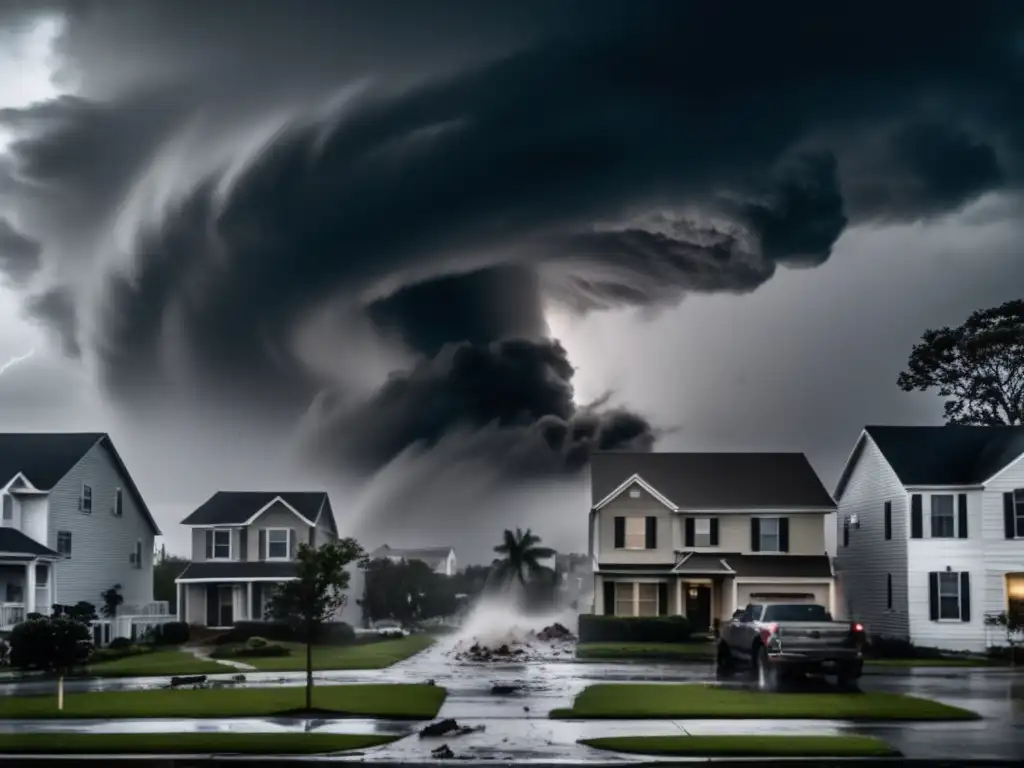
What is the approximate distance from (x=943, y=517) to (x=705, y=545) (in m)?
12.1

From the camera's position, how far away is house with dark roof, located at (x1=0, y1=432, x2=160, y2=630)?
55.9 metres

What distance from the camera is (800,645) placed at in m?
32.3

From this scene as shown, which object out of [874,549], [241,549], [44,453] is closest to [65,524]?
[44,453]

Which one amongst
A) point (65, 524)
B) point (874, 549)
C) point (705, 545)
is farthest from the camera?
point (705, 545)

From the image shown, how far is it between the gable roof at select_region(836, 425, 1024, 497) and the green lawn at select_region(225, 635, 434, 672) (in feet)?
67.9

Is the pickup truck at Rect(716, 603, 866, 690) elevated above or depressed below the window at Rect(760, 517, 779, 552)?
below

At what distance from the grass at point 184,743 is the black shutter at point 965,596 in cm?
3525

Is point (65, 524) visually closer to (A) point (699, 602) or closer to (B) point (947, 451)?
(A) point (699, 602)

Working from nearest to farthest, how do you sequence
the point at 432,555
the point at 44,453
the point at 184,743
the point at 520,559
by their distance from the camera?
the point at 184,743
the point at 44,453
the point at 520,559
the point at 432,555

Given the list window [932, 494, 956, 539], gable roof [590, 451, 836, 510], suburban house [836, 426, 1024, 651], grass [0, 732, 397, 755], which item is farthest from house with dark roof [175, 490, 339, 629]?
grass [0, 732, 397, 755]

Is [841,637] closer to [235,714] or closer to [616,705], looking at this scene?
[616,705]

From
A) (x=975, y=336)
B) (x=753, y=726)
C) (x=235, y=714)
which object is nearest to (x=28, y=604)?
(x=235, y=714)

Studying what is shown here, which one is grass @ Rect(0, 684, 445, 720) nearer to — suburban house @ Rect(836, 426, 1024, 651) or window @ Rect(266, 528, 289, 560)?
suburban house @ Rect(836, 426, 1024, 651)

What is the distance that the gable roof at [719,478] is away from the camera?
6244cm
